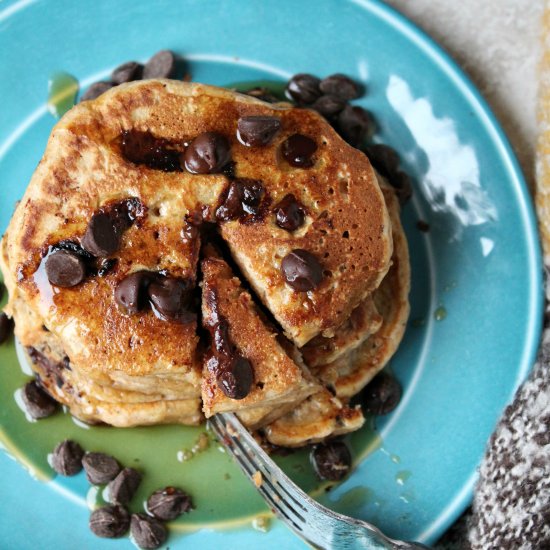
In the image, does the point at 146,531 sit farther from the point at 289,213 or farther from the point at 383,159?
the point at 383,159

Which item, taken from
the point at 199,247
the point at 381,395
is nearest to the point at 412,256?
the point at 381,395

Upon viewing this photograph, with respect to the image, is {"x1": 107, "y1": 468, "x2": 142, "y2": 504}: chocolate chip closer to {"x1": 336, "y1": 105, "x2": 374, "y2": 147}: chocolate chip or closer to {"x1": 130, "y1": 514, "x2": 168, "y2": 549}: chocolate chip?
{"x1": 130, "y1": 514, "x2": 168, "y2": 549}: chocolate chip

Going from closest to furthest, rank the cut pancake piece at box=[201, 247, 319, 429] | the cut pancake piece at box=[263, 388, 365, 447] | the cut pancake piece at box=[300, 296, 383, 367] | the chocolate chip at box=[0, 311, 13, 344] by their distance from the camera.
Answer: the cut pancake piece at box=[201, 247, 319, 429], the cut pancake piece at box=[300, 296, 383, 367], the cut pancake piece at box=[263, 388, 365, 447], the chocolate chip at box=[0, 311, 13, 344]

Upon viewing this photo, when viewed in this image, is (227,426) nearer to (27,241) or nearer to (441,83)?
(27,241)

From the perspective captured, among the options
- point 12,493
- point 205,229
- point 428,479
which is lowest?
point 428,479

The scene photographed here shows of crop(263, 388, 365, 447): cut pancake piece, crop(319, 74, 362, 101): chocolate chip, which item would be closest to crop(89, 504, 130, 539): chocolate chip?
crop(263, 388, 365, 447): cut pancake piece

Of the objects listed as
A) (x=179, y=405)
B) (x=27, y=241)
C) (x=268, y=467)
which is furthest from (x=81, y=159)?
(x=268, y=467)
